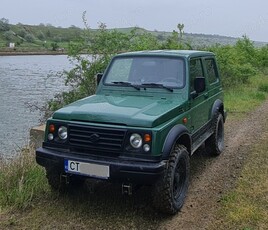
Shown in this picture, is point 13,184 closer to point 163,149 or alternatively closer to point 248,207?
point 163,149

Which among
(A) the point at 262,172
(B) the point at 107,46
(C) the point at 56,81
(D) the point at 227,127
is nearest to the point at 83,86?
(B) the point at 107,46

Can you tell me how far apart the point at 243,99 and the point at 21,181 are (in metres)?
10.3

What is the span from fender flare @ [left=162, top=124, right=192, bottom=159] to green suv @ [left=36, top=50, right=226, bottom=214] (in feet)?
0.04

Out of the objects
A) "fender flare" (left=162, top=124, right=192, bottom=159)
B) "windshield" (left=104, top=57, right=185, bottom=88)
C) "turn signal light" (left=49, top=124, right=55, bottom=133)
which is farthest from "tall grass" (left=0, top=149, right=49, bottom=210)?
"fender flare" (left=162, top=124, right=192, bottom=159)

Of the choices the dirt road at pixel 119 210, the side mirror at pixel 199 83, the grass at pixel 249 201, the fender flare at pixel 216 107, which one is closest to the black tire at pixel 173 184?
the dirt road at pixel 119 210

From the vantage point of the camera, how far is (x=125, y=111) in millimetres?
4352

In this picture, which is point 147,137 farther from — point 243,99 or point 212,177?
point 243,99

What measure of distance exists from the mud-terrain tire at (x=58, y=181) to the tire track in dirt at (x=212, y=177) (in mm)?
1348

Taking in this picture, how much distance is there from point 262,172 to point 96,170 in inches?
118

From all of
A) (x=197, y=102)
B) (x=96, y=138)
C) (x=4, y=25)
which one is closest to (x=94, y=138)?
(x=96, y=138)

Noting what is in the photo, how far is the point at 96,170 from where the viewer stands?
4.14 metres

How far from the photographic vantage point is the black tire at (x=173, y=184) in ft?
13.8

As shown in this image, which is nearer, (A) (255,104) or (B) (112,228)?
(B) (112,228)

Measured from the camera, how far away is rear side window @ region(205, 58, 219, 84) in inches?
256
